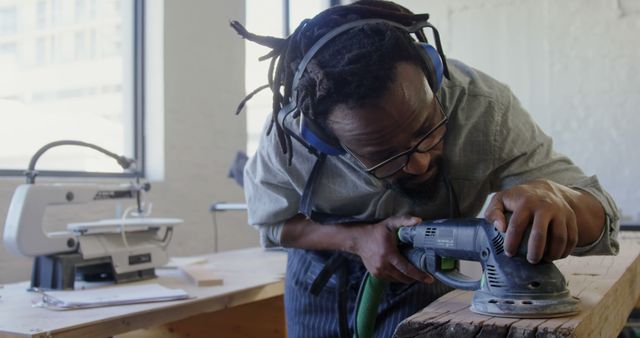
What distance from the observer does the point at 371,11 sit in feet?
3.75

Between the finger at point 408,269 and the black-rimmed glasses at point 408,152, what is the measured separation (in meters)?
0.16

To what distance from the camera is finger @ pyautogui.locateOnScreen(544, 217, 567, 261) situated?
2.75 feet

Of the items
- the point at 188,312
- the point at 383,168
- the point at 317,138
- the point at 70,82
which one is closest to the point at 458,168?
the point at 383,168

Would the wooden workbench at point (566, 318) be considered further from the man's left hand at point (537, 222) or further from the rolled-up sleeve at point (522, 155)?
the rolled-up sleeve at point (522, 155)

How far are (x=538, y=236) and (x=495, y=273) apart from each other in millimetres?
98

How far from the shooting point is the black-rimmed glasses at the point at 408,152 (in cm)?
110

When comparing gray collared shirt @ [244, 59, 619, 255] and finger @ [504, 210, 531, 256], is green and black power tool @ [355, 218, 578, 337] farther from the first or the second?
gray collared shirt @ [244, 59, 619, 255]

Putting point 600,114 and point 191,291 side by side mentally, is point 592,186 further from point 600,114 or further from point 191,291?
point 600,114

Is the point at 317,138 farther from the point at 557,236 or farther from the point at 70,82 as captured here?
the point at 70,82

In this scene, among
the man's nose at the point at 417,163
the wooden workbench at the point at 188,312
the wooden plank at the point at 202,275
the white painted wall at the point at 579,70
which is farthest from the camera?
the white painted wall at the point at 579,70

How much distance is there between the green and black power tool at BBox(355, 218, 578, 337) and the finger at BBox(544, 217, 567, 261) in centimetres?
3

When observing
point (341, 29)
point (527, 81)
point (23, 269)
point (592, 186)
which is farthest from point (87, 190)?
point (527, 81)

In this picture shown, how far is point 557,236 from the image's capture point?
0.84m

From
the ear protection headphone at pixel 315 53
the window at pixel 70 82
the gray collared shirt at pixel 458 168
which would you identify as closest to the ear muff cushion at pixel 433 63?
the ear protection headphone at pixel 315 53
